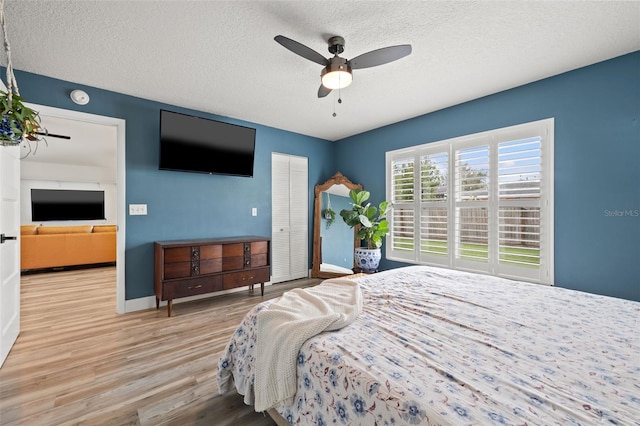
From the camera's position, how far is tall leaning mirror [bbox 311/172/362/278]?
15.7 feet

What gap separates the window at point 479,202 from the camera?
9.36 ft

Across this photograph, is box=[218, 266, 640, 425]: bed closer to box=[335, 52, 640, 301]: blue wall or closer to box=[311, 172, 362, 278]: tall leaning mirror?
box=[335, 52, 640, 301]: blue wall

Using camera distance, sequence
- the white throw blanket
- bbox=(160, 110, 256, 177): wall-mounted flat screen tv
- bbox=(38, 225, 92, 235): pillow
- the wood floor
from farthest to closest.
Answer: bbox=(38, 225, 92, 235): pillow, bbox=(160, 110, 256, 177): wall-mounted flat screen tv, the wood floor, the white throw blanket

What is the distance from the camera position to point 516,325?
1.34 m

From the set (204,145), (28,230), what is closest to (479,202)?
(204,145)

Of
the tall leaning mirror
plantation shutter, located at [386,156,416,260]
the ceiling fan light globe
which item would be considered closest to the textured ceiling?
the ceiling fan light globe

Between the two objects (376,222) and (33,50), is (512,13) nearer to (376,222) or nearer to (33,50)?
(376,222)

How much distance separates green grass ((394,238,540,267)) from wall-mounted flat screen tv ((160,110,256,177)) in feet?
8.16

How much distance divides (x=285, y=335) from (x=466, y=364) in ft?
2.37

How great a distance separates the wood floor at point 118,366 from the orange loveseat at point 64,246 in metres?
1.94

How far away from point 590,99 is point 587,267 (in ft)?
5.03

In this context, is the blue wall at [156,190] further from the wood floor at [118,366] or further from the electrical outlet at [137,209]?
the wood floor at [118,366]

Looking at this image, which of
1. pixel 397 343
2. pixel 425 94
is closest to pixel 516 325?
pixel 397 343

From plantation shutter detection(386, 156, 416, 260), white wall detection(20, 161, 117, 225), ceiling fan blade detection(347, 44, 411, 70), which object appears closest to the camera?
ceiling fan blade detection(347, 44, 411, 70)
